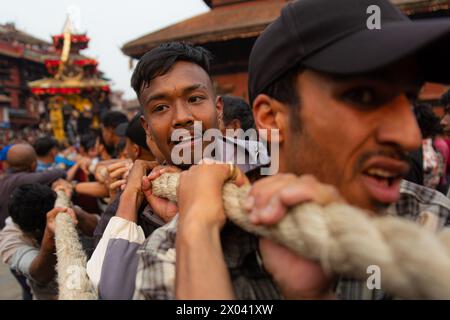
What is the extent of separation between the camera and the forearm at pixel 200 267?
0.75m

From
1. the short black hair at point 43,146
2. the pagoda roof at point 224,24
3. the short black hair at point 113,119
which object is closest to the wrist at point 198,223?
the short black hair at point 113,119

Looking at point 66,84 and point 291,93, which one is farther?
point 66,84

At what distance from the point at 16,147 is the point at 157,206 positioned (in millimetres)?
3050

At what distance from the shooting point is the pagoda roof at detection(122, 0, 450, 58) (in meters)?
5.58

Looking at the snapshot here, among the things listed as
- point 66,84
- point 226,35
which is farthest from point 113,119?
point 66,84

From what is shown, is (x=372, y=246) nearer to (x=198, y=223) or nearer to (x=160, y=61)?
(x=198, y=223)

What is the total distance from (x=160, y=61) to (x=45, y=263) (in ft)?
4.97

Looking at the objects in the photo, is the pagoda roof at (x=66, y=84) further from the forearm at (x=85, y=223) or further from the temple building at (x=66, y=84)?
the forearm at (x=85, y=223)

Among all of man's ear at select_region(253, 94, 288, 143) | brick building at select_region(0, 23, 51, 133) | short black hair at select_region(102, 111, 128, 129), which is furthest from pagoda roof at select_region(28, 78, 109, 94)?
man's ear at select_region(253, 94, 288, 143)

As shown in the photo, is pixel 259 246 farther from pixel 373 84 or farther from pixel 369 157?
pixel 373 84

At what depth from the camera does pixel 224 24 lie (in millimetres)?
6352

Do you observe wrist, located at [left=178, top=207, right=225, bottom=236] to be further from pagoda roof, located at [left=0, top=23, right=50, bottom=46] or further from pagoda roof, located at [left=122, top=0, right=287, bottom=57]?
pagoda roof, located at [left=0, top=23, right=50, bottom=46]

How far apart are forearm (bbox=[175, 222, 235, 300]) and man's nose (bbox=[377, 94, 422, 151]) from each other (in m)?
Result: 0.44

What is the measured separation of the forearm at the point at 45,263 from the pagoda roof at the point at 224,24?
4.46 metres
